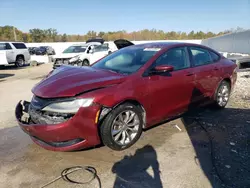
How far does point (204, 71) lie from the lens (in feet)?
15.3

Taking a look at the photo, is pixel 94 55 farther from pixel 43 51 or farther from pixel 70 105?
pixel 43 51

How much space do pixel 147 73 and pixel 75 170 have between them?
1.77 m

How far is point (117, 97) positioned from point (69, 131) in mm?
780

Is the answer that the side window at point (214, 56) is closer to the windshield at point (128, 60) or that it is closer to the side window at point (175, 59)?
the side window at point (175, 59)

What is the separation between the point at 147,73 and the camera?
3.69 m

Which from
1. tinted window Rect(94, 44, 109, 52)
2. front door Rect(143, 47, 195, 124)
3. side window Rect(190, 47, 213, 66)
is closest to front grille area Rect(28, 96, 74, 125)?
front door Rect(143, 47, 195, 124)

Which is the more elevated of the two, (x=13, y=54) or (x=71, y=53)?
(x=71, y=53)

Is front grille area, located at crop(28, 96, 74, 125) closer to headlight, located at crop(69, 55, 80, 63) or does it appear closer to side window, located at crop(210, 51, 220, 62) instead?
side window, located at crop(210, 51, 220, 62)

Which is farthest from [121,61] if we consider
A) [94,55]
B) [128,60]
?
[94,55]

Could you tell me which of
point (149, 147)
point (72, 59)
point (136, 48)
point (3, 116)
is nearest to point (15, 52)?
point (72, 59)

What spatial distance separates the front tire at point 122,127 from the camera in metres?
3.22

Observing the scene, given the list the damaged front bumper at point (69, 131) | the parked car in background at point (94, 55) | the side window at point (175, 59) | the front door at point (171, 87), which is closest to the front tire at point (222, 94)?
the front door at point (171, 87)

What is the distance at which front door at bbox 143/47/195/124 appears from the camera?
377 centimetres

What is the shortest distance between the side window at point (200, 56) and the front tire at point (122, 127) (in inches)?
72.0
